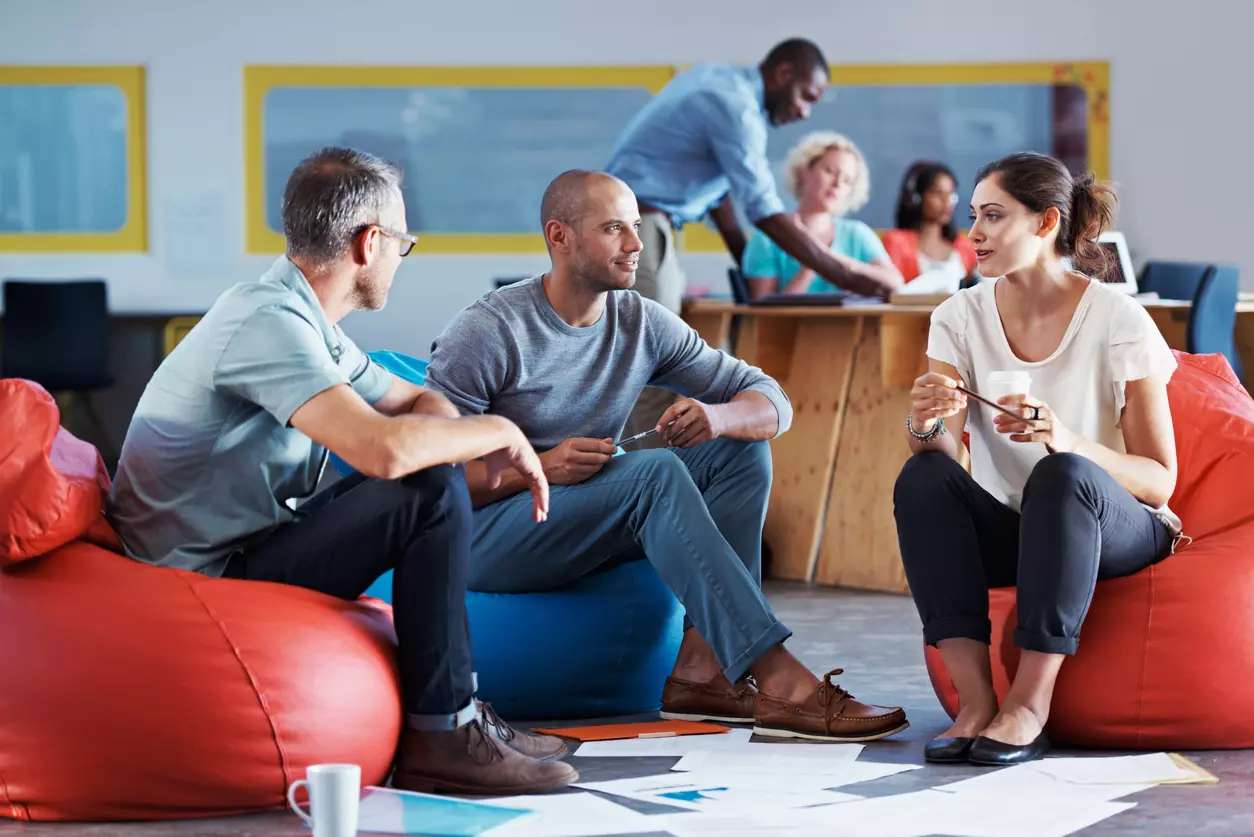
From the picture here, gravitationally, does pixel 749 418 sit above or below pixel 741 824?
above

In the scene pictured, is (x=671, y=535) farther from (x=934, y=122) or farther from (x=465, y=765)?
(x=934, y=122)

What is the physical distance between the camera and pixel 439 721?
2217mm

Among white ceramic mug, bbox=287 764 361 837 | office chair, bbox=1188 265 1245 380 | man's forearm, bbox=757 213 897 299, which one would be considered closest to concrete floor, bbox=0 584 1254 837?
white ceramic mug, bbox=287 764 361 837

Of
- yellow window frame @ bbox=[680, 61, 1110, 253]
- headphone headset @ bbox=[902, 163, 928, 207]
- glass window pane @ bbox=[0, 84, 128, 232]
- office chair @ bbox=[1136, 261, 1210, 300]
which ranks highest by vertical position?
yellow window frame @ bbox=[680, 61, 1110, 253]

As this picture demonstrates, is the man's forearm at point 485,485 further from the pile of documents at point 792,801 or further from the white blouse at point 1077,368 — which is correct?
the white blouse at point 1077,368

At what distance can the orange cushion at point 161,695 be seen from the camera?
2.06m

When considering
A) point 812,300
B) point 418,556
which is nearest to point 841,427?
point 812,300

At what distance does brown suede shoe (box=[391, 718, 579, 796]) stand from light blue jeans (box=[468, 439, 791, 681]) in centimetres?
45

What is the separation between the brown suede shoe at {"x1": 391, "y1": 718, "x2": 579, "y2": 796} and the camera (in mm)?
2205

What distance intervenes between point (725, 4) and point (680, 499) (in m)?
5.11

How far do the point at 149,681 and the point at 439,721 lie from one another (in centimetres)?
40

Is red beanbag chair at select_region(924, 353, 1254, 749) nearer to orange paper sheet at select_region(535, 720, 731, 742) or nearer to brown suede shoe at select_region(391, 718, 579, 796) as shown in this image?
orange paper sheet at select_region(535, 720, 731, 742)

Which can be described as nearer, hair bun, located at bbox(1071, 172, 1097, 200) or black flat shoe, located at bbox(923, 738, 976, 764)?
black flat shoe, located at bbox(923, 738, 976, 764)

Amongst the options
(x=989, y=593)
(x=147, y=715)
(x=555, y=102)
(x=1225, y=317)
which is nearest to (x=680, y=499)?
(x=989, y=593)
